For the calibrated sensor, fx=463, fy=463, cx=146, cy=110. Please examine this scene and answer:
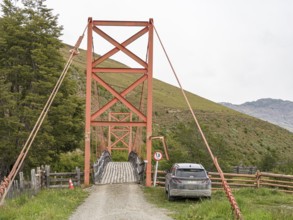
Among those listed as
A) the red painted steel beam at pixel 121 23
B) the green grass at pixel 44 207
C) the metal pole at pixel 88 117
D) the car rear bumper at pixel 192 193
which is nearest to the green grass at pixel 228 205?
the car rear bumper at pixel 192 193

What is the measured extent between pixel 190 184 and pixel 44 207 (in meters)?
6.23

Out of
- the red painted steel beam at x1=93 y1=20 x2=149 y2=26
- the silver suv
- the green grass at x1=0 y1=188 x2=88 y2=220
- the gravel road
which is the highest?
the red painted steel beam at x1=93 y1=20 x2=149 y2=26

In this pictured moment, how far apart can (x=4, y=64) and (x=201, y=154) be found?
52.1 feet

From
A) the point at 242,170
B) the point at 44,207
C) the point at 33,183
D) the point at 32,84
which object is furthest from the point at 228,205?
the point at 242,170

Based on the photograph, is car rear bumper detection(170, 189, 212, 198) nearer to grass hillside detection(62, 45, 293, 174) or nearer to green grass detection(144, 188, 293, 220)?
green grass detection(144, 188, 293, 220)

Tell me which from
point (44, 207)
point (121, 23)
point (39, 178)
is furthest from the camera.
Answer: point (121, 23)

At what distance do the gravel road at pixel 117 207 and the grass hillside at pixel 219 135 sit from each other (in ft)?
37.8

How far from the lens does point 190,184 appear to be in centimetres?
1872

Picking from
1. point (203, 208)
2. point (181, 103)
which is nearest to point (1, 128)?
point (203, 208)

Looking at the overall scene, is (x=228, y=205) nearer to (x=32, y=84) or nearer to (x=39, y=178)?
(x=39, y=178)

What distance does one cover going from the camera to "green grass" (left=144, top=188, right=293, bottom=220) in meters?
13.0

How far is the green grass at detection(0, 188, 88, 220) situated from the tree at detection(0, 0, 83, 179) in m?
9.15

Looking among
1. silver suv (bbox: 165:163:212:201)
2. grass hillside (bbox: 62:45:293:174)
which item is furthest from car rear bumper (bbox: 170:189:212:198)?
grass hillside (bbox: 62:45:293:174)

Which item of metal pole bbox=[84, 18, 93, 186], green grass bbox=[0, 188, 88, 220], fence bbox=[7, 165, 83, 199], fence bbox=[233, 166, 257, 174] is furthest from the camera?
fence bbox=[233, 166, 257, 174]
